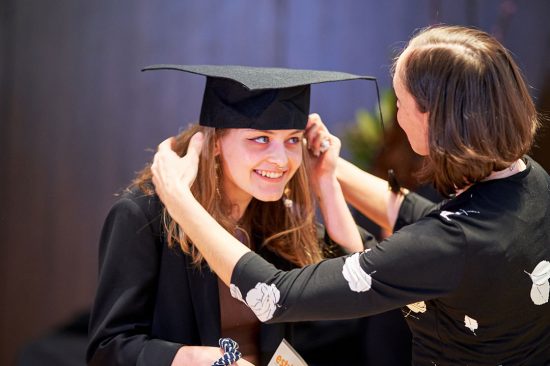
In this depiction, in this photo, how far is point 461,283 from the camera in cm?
143

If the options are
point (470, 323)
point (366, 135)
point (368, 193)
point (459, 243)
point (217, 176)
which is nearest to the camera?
point (459, 243)

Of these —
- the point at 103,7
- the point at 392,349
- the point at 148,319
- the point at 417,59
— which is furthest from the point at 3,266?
the point at 417,59

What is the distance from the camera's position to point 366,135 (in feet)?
9.79

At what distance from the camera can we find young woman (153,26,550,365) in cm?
143

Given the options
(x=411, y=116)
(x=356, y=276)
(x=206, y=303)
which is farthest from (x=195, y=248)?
(x=411, y=116)

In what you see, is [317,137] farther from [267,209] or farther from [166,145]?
[166,145]

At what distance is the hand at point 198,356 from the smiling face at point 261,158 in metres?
0.41

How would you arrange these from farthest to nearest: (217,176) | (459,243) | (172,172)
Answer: (217,176) → (172,172) → (459,243)

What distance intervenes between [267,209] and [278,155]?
0.97ft

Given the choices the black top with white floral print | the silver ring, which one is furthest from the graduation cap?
the black top with white floral print

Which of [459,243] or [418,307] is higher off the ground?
[459,243]

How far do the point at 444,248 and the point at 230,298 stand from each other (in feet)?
2.23

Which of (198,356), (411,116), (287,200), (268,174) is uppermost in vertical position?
(411,116)

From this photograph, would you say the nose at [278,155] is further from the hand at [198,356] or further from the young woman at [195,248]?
the hand at [198,356]
